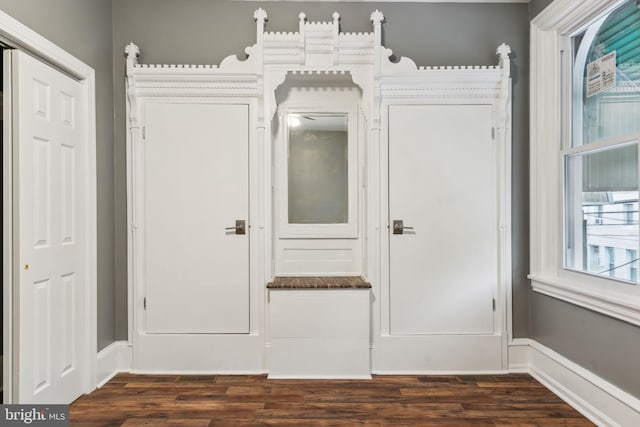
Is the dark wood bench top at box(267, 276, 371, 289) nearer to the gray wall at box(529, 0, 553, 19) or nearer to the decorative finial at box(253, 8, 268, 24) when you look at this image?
the decorative finial at box(253, 8, 268, 24)

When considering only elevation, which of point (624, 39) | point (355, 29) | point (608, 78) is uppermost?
point (355, 29)

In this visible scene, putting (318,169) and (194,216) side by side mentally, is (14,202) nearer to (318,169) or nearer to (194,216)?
(194,216)

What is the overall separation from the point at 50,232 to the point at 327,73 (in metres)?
2.11

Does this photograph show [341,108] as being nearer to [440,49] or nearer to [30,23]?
[440,49]

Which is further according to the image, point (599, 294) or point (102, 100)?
point (102, 100)

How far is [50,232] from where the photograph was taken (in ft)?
7.61

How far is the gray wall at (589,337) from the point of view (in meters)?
2.12

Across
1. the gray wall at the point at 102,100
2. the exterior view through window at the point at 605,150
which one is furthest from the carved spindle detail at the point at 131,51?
the exterior view through window at the point at 605,150

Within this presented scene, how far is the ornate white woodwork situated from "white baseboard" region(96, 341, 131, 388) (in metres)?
0.14

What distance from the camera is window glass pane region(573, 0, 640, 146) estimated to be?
2232 millimetres

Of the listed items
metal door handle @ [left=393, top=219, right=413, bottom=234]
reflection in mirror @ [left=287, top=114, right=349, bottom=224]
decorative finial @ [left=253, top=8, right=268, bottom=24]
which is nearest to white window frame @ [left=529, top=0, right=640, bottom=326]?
metal door handle @ [left=393, top=219, right=413, bottom=234]

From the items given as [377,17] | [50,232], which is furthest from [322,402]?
[377,17]

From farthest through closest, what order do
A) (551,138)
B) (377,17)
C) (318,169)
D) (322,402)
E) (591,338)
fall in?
(318,169)
(377,17)
(551,138)
(322,402)
(591,338)

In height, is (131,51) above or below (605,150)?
above
